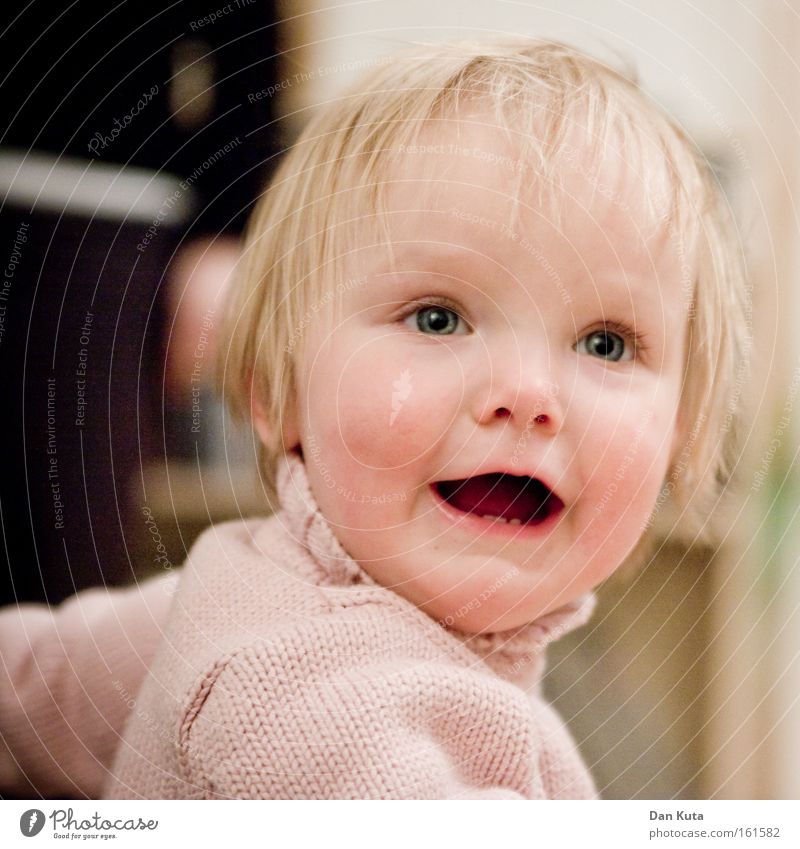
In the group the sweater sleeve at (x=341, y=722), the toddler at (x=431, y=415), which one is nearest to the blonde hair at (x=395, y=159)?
the toddler at (x=431, y=415)

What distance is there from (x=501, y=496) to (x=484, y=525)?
0.02 meters

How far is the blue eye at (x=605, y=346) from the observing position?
42 centimetres

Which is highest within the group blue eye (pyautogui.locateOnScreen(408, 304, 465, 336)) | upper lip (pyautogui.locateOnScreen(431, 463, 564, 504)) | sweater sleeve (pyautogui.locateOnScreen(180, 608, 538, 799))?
blue eye (pyautogui.locateOnScreen(408, 304, 465, 336))

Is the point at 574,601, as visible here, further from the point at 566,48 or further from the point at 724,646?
the point at 566,48

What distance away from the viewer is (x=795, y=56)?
489 mm

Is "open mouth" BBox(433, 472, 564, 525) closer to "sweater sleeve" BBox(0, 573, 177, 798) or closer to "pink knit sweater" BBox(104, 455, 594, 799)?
"pink knit sweater" BBox(104, 455, 594, 799)

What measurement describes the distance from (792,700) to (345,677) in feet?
0.94

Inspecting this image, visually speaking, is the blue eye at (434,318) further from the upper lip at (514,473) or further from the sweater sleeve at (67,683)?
the sweater sleeve at (67,683)

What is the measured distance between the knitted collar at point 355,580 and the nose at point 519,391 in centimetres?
9

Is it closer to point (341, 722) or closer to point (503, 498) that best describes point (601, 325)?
point (503, 498)

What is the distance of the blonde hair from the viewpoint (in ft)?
1.32

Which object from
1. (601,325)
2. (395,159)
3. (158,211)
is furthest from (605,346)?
(158,211)

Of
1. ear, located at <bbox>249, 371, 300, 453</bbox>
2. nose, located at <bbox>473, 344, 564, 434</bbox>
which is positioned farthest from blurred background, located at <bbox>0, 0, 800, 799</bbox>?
nose, located at <bbox>473, 344, 564, 434</bbox>
